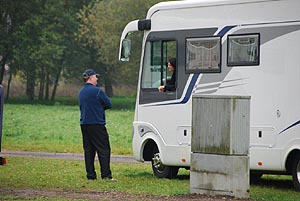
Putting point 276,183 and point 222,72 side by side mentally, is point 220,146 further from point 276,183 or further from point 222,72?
point 276,183

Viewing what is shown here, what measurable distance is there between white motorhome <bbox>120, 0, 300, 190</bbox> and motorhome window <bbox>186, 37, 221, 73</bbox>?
0.02m

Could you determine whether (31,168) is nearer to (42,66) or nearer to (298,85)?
(298,85)

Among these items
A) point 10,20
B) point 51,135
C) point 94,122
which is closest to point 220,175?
point 94,122

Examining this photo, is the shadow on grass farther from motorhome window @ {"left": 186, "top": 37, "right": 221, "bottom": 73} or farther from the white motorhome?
motorhome window @ {"left": 186, "top": 37, "right": 221, "bottom": 73}

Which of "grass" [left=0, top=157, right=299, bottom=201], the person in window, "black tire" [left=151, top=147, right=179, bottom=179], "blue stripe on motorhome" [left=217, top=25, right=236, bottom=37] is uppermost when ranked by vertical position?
"blue stripe on motorhome" [left=217, top=25, right=236, bottom=37]

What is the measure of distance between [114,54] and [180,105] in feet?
182

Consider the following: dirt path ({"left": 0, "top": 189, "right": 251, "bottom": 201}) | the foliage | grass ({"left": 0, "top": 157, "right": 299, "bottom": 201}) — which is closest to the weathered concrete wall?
dirt path ({"left": 0, "top": 189, "right": 251, "bottom": 201})

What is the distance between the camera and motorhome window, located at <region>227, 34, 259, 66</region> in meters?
17.0

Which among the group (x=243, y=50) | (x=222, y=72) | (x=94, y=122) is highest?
(x=243, y=50)

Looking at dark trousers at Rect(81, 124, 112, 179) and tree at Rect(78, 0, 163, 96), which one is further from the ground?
tree at Rect(78, 0, 163, 96)

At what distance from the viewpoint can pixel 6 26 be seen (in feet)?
251

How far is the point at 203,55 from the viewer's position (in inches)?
710

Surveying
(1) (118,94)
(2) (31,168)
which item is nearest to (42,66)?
(1) (118,94)

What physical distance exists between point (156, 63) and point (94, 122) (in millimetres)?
2120
